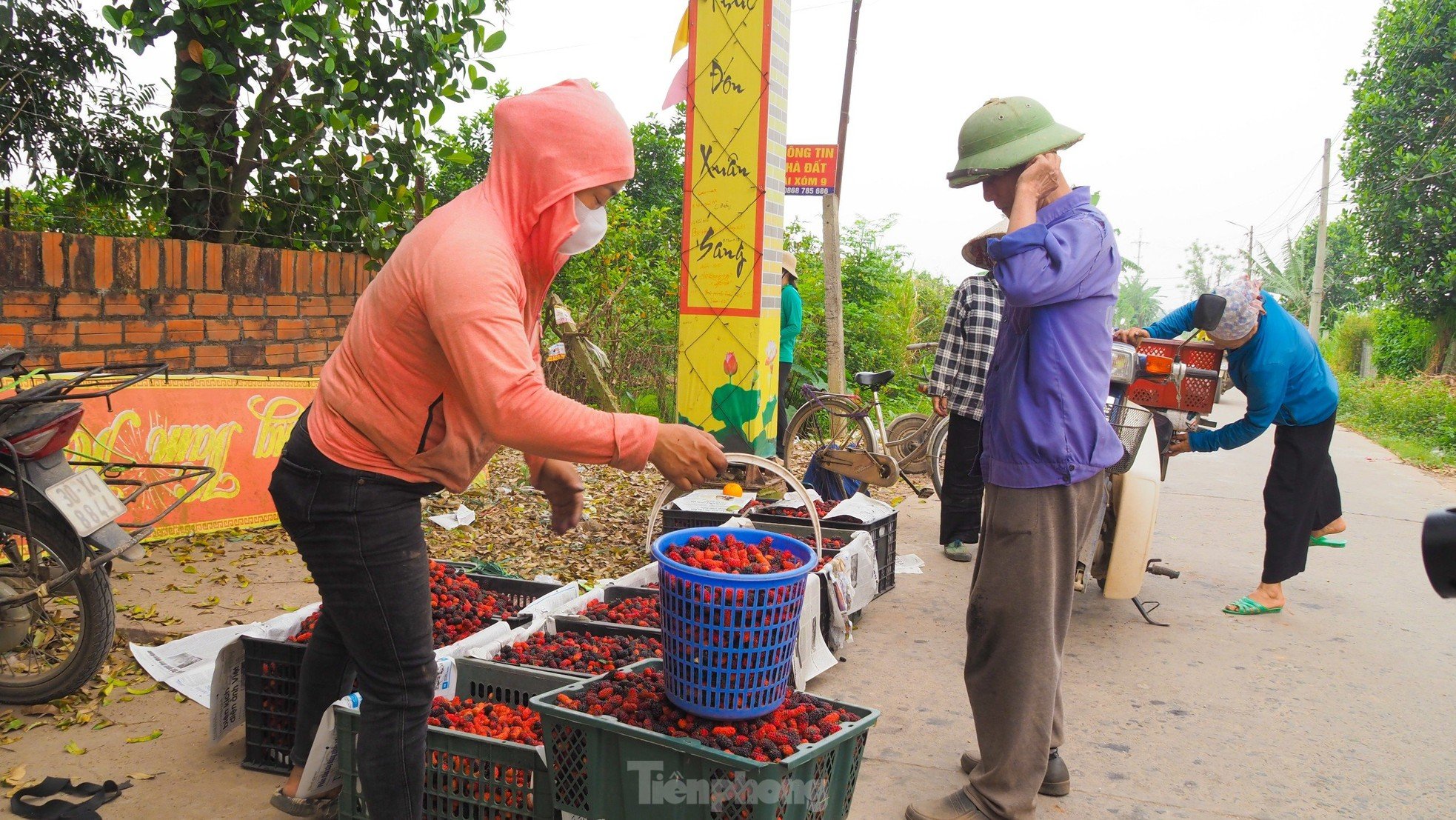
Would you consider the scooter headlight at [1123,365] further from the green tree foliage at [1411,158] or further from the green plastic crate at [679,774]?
the green tree foliage at [1411,158]

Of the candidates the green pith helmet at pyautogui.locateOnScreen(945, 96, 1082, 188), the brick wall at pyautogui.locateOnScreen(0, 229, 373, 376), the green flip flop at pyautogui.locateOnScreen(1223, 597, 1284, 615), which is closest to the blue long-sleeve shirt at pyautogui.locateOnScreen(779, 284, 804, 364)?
the brick wall at pyautogui.locateOnScreen(0, 229, 373, 376)

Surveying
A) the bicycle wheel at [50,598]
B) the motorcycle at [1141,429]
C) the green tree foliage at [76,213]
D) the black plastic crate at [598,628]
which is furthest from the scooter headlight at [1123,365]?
the green tree foliage at [76,213]

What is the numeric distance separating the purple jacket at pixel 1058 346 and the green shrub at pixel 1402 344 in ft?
67.9

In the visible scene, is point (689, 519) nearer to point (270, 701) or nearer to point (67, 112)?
point (270, 701)

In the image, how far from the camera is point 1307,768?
358 centimetres

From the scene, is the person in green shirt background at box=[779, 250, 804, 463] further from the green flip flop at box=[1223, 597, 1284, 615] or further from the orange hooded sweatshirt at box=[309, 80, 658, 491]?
the orange hooded sweatshirt at box=[309, 80, 658, 491]

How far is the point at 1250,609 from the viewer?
546 centimetres

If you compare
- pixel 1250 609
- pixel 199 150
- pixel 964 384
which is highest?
pixel 199 150

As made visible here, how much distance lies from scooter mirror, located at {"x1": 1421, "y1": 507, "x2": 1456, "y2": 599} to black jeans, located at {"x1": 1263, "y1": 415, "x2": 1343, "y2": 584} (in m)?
4.24

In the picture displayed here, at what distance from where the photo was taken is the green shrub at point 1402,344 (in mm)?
20031

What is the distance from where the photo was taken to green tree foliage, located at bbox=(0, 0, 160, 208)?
5141 mm

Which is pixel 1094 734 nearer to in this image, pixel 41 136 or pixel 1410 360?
pixel 41 136

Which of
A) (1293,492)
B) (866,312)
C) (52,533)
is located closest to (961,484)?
(1293,492)

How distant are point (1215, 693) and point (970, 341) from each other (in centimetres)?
267
